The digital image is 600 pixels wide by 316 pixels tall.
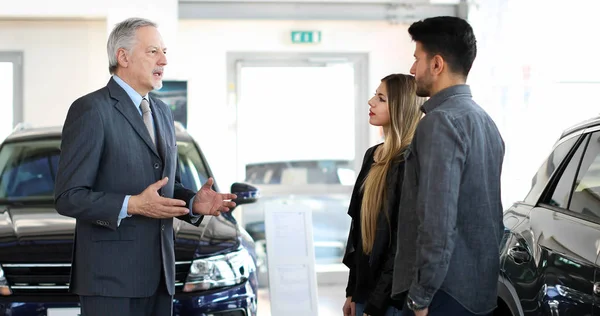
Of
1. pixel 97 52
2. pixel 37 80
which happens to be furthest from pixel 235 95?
pixel 37 80

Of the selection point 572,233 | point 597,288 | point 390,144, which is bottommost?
A: point 597,288

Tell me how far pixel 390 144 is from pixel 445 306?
0.79 m

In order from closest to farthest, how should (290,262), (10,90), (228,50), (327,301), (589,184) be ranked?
1. (589,184)
2. (290,262)
3. (327,301)
4. (10,90)
5. (228,50)

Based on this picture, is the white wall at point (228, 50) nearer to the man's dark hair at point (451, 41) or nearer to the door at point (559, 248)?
the door at point (559, 248)

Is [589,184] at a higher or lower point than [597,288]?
higher

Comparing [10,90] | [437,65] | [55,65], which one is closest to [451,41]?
[437,65]

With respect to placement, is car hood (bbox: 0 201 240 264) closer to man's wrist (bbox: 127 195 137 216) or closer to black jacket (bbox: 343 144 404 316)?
black jacket (bbox: 343 144 404 316)

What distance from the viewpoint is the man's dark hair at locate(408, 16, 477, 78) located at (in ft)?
7.84

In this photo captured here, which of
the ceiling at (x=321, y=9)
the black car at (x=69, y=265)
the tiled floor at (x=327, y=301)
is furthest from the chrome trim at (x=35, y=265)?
the ceiling at (x=321, y=9)

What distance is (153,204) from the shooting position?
2.46 meters

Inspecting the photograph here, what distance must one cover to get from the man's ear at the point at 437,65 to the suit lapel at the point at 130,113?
2.94 ft

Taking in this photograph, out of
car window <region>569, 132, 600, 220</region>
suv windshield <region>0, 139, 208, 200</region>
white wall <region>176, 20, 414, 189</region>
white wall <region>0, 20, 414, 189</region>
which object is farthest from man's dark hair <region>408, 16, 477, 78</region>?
white wall <region>176, 20, 414, 189</region>

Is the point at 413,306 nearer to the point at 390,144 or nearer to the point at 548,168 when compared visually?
the point at 390,144

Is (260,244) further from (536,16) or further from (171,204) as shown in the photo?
(171,204)
